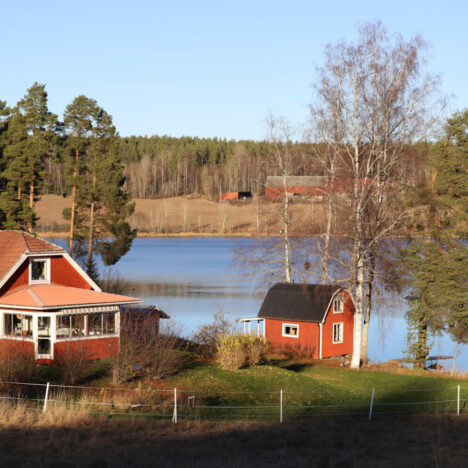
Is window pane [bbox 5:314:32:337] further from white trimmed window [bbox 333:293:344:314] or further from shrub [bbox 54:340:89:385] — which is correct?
white trimmed window [bbox 333:293:344:314]

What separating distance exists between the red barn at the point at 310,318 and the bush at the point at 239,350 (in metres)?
7.01

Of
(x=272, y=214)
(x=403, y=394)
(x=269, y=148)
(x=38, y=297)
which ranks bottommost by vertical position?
(x=403, y=394)

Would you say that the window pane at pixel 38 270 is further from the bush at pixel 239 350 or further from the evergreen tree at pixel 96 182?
the evergreen tree at pixel 96 182

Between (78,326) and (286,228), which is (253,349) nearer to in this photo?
(78,326)

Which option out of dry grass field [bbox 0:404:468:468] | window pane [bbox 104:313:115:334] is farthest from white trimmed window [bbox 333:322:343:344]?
dry grass field [bbox 0:404:468:468]

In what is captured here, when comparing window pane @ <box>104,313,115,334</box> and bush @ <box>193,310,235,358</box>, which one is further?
bush @ <box>193,310,235,358</box>

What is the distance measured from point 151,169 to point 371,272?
5764 inches

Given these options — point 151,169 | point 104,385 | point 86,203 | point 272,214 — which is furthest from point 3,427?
point 151,169

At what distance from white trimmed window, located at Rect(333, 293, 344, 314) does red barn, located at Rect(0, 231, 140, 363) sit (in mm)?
12476

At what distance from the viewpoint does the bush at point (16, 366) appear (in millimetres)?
23609

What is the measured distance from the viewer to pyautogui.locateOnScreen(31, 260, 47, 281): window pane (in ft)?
105

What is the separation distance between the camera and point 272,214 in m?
39.8

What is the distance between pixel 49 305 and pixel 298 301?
15.1m

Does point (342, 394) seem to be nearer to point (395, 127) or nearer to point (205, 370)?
point (205, 370)
